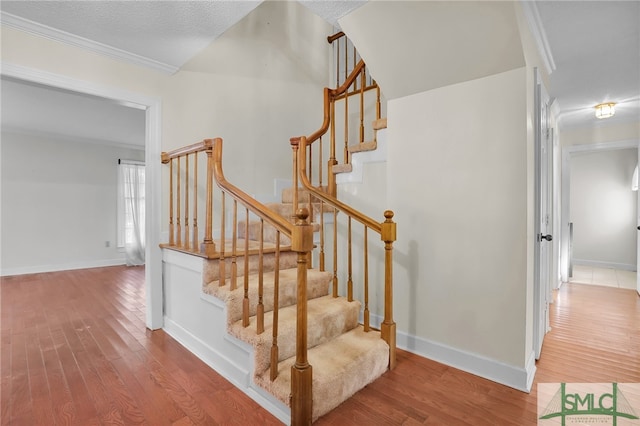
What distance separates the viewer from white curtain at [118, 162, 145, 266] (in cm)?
635

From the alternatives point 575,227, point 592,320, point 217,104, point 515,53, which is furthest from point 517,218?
point 575,227

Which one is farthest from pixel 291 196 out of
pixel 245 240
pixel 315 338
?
pixel 315 338

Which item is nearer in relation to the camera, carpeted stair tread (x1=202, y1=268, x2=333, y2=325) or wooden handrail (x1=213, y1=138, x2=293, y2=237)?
wooden handrail (x1=213, y1=138, x2=293, y2=237)

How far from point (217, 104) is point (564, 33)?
3.12 meters

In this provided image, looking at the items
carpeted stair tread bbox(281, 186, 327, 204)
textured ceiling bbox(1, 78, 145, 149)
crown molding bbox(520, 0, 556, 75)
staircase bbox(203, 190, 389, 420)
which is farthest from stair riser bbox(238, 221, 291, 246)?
crown molding bbox(520, 0, 556, 75)

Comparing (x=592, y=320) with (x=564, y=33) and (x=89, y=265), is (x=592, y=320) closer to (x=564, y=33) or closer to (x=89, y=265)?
(x=564, y=33)

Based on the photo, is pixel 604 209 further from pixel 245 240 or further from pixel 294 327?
pixel 245 240

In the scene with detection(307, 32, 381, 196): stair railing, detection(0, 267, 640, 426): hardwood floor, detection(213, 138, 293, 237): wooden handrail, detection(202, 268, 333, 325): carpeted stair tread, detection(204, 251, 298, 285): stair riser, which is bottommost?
detection(0, 267, 640, 426): hardwood floor

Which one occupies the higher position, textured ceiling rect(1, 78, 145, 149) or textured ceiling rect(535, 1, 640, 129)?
textured ceiling rect(1, 78, 145, 149)

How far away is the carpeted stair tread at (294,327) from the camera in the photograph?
179 cm

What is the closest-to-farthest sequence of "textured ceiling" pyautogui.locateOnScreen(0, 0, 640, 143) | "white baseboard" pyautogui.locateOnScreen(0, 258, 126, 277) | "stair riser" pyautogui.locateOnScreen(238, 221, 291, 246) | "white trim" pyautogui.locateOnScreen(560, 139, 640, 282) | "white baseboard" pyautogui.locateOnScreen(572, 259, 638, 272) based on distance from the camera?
"textured ceiling" pyautogui.locateOnScreen(0, 0, 640, 143)
"stair riser" pyautogui.locateOnScreen(238, 221, 291, 246)
"white trim" pyautogui.locateOnScreen(560, 139, 640, 282)
"white baseboard" pyautogui.locateOnScreen(0, 258, 126, 277)
"white baseboard" pyautogui.locateOnScreen(572, 259, 638, 272)

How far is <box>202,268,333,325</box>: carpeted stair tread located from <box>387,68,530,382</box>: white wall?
0.65 meters

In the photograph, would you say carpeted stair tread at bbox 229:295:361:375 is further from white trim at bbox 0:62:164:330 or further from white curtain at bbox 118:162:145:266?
white curtain at bbox 118:162:145:266

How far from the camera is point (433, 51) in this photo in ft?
6.69
